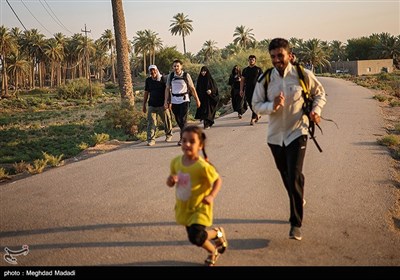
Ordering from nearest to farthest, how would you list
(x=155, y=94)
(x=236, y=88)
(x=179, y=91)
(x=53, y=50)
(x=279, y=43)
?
(x=279, y=43) → (x=179, y=91) → (x=155, y=94) → (x=236, y=88) → (x=53, y=50)

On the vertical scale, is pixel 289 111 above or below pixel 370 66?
below

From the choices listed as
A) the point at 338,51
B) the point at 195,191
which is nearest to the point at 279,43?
the point at 195,191

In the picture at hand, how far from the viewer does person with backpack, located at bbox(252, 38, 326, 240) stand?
462 centimetres

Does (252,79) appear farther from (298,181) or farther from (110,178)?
(298,181)

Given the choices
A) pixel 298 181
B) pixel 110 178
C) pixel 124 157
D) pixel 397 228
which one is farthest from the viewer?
pixel 124 157

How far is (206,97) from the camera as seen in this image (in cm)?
1230

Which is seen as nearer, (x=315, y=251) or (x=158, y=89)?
(x=315, y=251)

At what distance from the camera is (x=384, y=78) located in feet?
153

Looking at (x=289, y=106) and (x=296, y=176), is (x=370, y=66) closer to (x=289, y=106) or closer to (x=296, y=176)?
(x=289, y=106)

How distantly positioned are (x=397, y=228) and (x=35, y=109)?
40257mm

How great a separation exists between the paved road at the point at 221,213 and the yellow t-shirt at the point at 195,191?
54 centimetres

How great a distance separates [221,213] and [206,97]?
7.17 metres

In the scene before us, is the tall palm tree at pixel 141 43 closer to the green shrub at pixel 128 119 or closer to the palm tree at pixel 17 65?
the palm tree at pixel 17 65

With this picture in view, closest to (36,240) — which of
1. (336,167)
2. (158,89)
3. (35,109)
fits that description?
(336,167)
